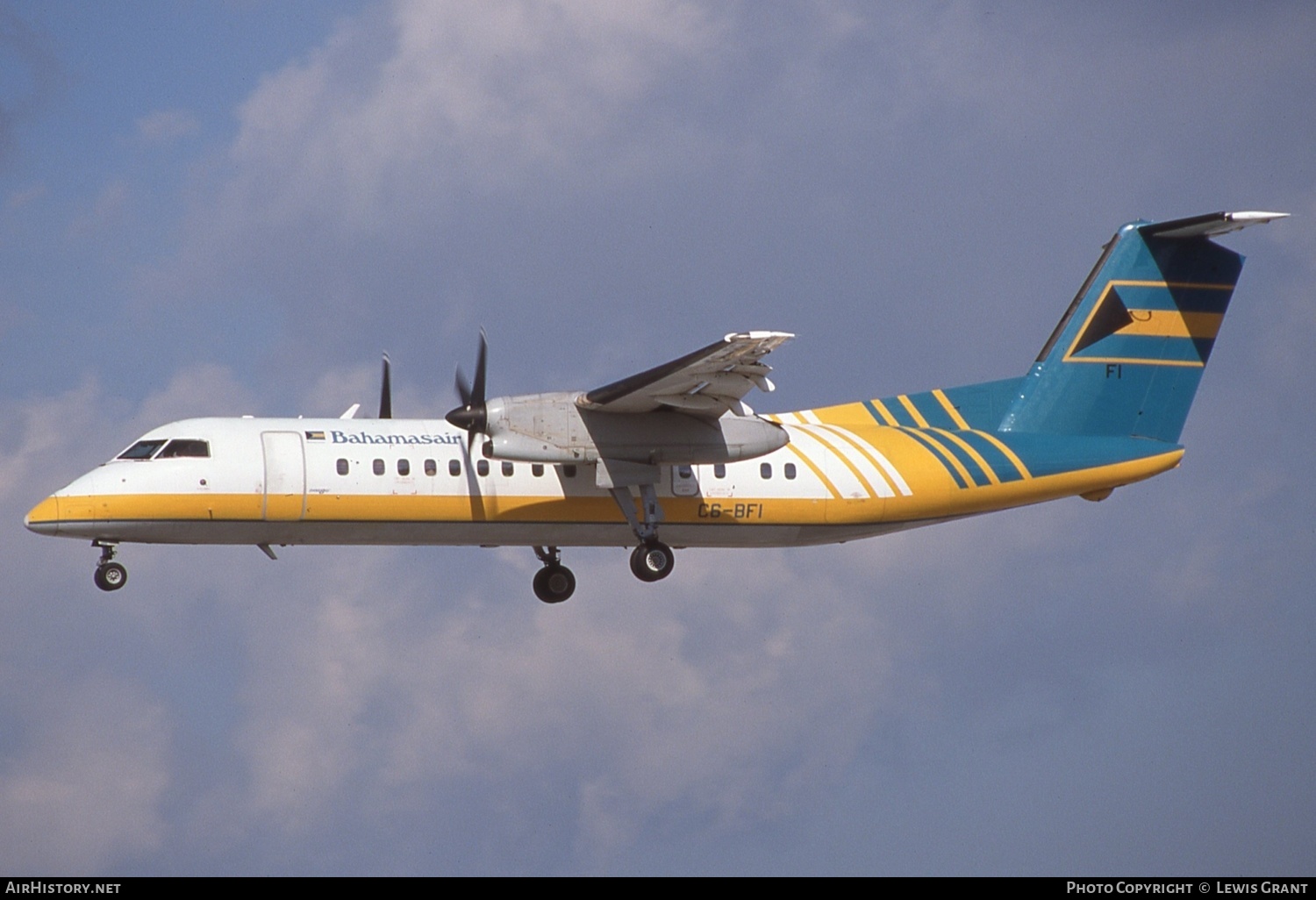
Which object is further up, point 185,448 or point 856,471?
point 185,448

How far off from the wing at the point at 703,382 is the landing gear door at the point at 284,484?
3.70 meters

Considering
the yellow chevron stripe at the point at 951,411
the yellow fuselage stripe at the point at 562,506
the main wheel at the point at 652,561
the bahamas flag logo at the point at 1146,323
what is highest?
the bahamas flag logo at the point at 1146,323

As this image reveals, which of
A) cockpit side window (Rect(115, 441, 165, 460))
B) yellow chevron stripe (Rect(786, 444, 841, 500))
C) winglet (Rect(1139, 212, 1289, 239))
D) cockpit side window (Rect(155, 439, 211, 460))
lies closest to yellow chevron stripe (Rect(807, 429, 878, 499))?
yellow chevron stripe (Rect(786, 444, 841, 500))

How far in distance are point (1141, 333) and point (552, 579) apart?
9404 millimetres

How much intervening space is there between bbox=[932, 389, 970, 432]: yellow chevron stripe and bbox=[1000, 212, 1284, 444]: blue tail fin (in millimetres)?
588

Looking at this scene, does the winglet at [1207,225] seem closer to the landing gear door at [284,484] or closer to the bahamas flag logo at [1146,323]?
the bahamas flag logo at [1146,323]

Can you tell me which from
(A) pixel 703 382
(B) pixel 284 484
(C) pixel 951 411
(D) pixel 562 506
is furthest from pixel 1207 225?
(B) pixel 284 484

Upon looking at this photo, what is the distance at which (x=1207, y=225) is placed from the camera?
25.5m

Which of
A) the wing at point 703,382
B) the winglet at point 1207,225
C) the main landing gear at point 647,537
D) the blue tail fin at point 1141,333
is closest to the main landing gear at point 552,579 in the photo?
the main landing gear at point 647,537

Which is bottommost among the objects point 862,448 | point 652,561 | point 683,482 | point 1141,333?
point 652,561

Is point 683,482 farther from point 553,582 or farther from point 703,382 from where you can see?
point 553,582

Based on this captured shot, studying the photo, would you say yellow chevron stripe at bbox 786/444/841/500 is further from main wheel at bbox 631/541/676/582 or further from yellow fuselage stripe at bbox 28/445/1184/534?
main wheel at bbox 631/541/676/582

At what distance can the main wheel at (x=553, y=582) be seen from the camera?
25.5 m

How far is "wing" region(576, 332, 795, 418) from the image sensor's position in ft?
69.2
